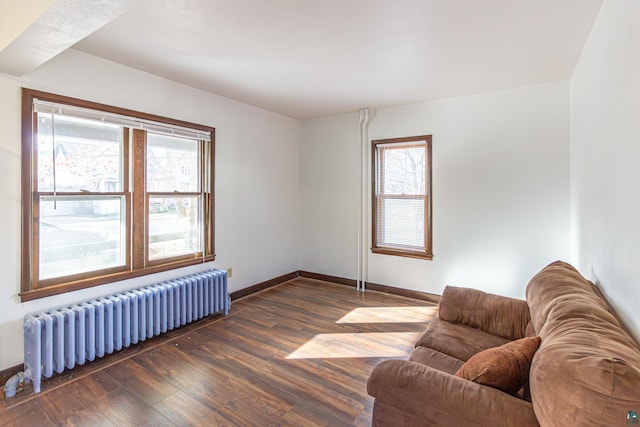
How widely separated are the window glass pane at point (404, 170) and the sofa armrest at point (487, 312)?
2.02m

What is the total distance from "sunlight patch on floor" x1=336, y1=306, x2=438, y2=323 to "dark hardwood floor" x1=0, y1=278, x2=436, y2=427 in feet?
0.04

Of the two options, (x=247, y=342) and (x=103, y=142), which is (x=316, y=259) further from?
(x=103, y=142)

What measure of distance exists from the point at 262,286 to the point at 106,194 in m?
2.38

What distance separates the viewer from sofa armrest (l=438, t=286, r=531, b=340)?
2148 millimetres

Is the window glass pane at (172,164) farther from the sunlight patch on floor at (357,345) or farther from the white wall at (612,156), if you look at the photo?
the white wall at (612,156)

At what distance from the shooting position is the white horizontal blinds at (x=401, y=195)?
13.9 feet

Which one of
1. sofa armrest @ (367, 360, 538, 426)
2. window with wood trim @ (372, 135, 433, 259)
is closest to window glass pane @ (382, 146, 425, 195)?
window with wood trim @ (372, 135, 433, 259)

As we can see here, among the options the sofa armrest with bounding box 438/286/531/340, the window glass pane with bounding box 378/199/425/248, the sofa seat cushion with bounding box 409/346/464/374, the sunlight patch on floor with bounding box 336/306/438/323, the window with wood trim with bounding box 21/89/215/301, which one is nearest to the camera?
the sofa seat cushion with bounding box 409/346/464/374

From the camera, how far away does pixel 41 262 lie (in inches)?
98.7

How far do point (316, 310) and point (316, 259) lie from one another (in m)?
1.39

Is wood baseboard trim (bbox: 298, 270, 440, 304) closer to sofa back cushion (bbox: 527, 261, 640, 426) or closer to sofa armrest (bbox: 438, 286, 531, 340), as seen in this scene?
sofa armrest (bbox: 438, 286, 531, 340)

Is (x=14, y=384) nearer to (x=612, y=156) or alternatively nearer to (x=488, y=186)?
(x=612, y=156)

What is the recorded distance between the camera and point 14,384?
7.28 feet

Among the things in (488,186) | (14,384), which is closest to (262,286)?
(14,384)
